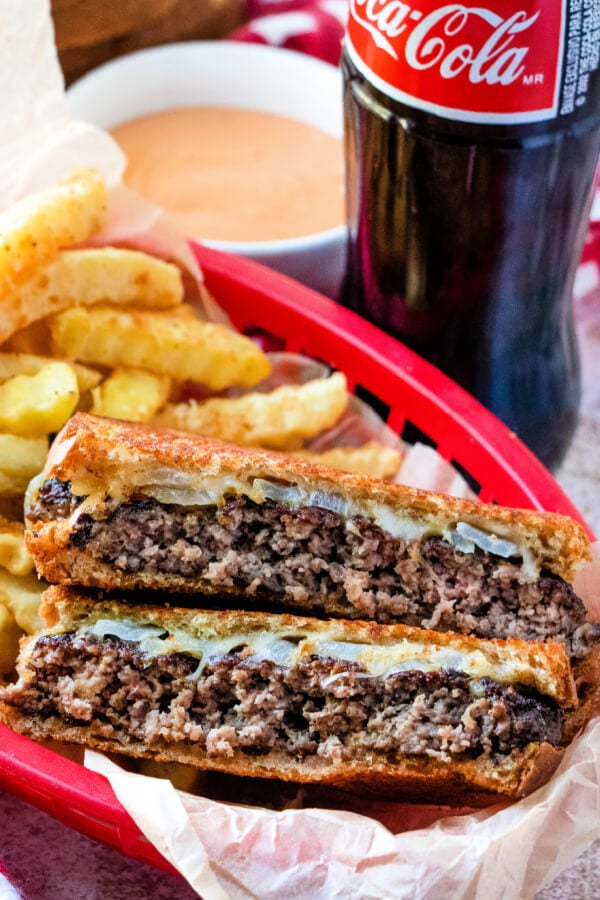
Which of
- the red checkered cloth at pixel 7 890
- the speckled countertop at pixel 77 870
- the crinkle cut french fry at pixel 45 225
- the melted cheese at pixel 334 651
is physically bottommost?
the speckled countertop at pixel 77 870

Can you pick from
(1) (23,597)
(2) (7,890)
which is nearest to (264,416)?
(1) (23,597)

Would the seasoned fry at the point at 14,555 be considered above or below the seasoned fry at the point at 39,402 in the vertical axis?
below

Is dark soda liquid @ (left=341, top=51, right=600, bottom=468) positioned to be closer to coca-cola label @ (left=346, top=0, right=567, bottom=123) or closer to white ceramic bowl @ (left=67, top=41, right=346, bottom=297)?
coca-cola label @ (left=346, top=0, right=567, bottom=123)

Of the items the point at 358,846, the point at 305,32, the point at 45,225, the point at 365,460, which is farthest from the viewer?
the point at 305,32

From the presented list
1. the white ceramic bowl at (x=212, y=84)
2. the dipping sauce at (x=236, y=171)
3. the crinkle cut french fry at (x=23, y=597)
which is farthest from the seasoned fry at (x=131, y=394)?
the white ceramic bowl at (x=212, y=84)

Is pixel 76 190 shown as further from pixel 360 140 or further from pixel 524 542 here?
pixel 524 542

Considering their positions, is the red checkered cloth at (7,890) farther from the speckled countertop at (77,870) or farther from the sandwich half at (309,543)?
the sandwich half at (309,543)

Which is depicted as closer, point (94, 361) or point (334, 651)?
point (334, 651)

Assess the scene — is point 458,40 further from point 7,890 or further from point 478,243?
point 7,890
